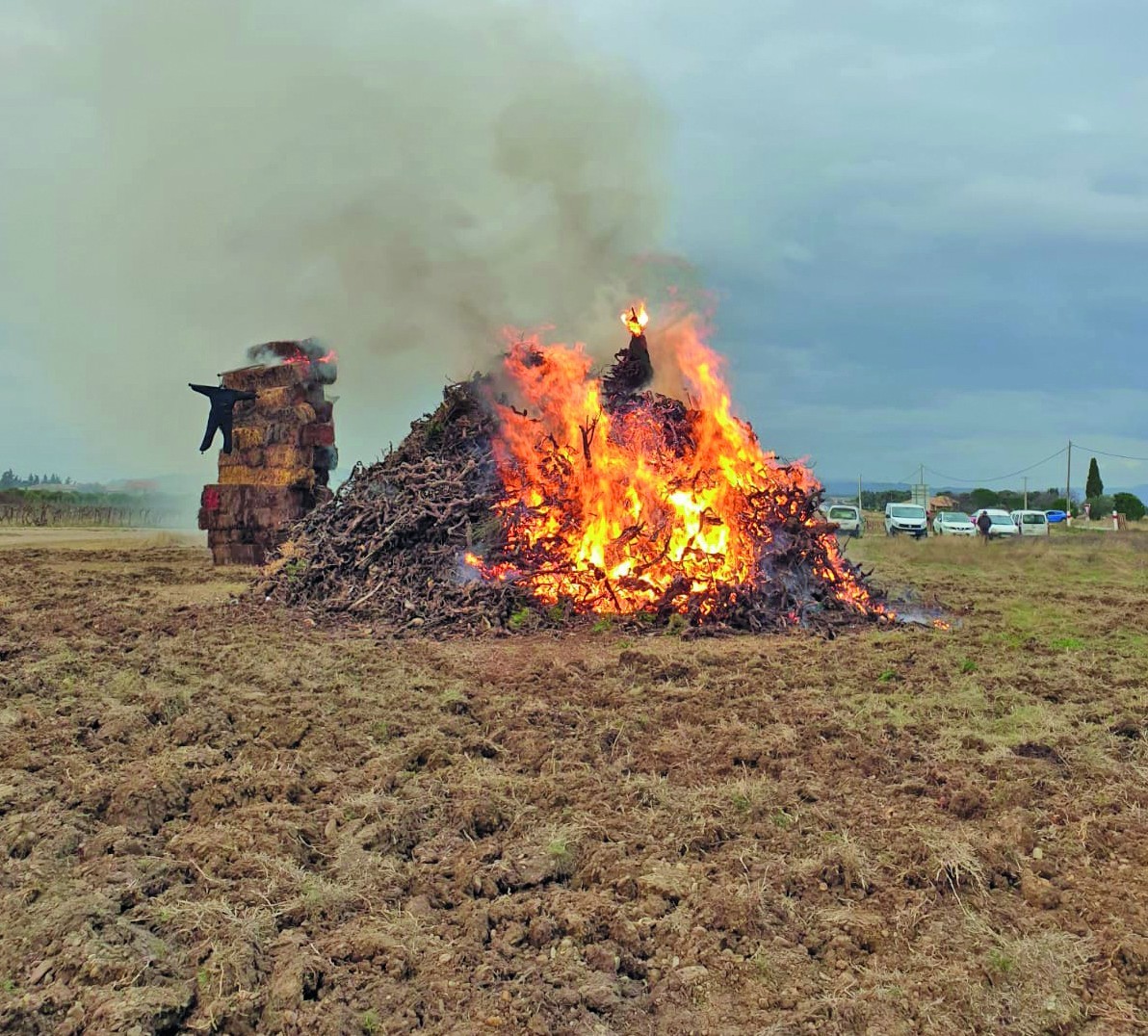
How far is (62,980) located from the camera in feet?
9.86

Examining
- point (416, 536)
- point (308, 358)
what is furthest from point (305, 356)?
point (416, 536)

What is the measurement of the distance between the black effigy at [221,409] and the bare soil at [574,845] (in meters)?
Answer: 11.5

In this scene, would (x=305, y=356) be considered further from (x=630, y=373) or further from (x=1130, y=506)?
(x=1130, y=506)

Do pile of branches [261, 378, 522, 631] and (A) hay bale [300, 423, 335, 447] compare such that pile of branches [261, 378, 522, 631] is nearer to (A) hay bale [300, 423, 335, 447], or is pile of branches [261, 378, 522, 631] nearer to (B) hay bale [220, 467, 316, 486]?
(B) hay bale [220, 467, 316, 486]

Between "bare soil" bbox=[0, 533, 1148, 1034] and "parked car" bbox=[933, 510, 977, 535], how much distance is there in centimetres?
2615

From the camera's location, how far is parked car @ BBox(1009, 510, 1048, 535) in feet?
111

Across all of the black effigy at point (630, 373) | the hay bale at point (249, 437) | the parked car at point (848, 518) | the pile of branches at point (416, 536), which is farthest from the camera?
the parked car at point (848, 518)

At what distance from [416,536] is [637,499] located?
309 centimetres

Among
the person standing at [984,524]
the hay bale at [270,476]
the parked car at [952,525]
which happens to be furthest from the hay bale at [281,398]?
the parked car at [952,525]

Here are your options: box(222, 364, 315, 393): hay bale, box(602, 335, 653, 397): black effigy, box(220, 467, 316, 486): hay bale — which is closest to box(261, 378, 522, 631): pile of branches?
box(602, 335, 653, 397): black effigy

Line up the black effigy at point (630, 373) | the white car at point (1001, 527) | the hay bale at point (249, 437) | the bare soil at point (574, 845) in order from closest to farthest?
the bare soil at point (574, 845)
the black effigy at point (630, 373)
the hay bale at point (249, 437)
the white car at point (1001, 527)

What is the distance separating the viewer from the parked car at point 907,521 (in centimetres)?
3206

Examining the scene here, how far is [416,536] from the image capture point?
1178cm

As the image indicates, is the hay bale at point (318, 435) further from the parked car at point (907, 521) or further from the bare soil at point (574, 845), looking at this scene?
the parked car at point (907, 521)
